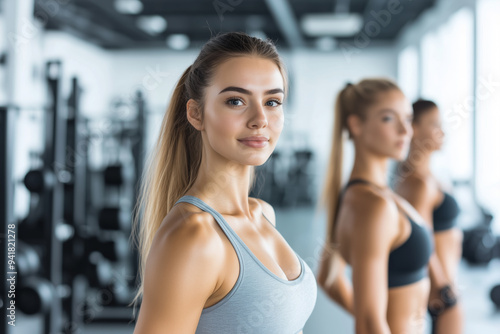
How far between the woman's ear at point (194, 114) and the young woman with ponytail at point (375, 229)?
703 mm

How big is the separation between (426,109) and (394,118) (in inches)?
24.1

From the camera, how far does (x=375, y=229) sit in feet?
4.72

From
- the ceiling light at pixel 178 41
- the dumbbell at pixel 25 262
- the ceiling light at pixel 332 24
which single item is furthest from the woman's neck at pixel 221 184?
the ceiling light at pixel 178 41

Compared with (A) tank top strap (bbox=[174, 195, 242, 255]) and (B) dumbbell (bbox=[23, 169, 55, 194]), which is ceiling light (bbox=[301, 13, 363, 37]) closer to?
(B) dumbbell (bbox=[23, 169, 55, 194])

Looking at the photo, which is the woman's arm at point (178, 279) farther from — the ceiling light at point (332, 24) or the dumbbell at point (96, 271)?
the ceiling light at point (332, 24)

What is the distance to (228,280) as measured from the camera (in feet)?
2.77

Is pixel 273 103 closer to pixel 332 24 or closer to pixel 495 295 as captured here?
pixel 495 295

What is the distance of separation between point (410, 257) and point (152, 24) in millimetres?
10348

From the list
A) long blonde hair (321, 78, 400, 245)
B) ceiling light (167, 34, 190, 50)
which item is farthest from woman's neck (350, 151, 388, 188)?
ceiling light (167, 34, 190, 50)

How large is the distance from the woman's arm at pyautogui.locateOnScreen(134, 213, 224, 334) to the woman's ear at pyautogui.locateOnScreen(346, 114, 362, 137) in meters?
1.00

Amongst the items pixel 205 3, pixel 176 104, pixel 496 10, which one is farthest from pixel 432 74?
pixel 176 104

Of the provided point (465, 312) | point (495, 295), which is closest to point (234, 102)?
point (465, 312)

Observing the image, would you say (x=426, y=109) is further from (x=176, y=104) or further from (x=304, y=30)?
(x=304, y=30)

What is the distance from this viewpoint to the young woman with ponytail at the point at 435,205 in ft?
6.44
